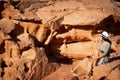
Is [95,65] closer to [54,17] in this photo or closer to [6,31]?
[54,17]

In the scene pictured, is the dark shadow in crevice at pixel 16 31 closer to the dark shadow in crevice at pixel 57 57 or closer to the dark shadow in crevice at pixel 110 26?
the dark shadow in crevice at pixel 57 57

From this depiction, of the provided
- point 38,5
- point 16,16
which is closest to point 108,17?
point 38,5

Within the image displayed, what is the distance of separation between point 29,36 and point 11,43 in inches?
30.8

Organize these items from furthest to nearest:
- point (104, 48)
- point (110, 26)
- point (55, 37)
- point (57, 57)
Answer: point (110, 26) → point (57, 57) → point (55, 37) → point (104, 48)

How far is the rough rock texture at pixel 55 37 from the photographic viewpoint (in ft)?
26.6

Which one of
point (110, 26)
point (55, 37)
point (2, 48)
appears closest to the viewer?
point (2, 48)

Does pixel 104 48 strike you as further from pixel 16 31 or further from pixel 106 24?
pixel 16 31

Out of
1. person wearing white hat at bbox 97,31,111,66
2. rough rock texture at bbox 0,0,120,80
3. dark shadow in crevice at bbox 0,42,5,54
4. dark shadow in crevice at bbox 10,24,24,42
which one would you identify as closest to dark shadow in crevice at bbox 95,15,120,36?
rough rock texture at bbox 0,0,120,80

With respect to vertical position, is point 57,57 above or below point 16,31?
below

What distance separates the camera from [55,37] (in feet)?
31.2

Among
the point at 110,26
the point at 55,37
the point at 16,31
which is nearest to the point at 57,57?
the point at 55,37

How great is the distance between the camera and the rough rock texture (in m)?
8.11

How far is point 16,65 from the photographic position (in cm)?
799

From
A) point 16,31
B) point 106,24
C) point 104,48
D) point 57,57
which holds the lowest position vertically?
point 57,57
